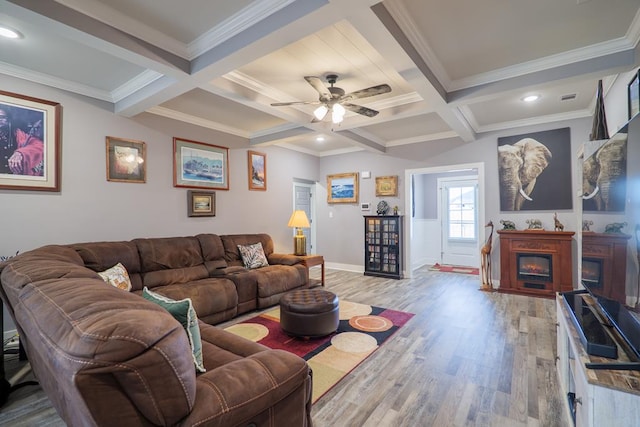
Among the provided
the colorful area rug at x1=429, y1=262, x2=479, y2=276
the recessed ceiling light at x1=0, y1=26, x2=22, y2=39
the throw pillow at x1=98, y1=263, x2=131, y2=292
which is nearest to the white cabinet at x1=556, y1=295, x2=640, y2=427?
the throw pillow at x1=98, y1=263, x2=131, y2=292

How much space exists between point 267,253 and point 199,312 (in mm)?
1784

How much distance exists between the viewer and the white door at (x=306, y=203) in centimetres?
659

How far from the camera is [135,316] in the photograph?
824 mm

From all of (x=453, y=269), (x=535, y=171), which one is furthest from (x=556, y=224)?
(x=453, y=269)

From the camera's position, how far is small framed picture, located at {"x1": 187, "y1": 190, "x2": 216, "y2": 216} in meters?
4.24

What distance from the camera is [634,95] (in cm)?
228

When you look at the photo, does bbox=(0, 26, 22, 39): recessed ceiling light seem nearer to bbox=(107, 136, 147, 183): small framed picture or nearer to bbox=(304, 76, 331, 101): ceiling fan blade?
bbox=(107, 136, 147, 183): small framed picture

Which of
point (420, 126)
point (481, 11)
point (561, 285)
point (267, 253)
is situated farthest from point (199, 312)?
point (561, 285)

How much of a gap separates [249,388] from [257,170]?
14.7 feet

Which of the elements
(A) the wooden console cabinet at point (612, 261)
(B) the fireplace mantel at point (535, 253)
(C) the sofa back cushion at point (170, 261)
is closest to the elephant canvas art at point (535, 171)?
(B) the fireplace mantel at point (535, 253)

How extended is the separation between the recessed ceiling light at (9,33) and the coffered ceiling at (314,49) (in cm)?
6

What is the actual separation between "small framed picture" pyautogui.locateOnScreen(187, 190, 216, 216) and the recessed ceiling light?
228 centimetres

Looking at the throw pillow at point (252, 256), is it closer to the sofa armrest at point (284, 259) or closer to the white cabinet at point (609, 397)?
the sofa armrest at point (284, 259)

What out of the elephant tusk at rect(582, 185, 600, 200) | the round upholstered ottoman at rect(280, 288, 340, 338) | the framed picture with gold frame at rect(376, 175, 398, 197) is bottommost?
the round upholstered ottoman at rect(280, 288, 340, 338)
